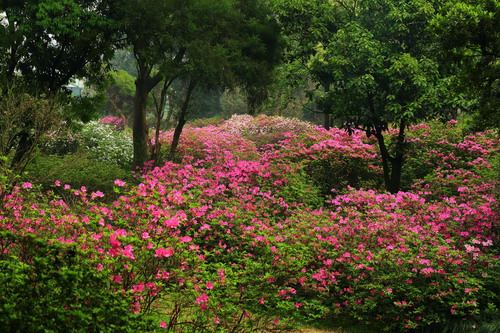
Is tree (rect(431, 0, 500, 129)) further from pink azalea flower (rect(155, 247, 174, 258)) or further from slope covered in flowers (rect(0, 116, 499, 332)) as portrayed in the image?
pink azalea flower (rect(155, 247, 174, 258))

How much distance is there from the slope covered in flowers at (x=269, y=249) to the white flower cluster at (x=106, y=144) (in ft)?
13.4

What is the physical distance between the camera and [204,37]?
41.1ft

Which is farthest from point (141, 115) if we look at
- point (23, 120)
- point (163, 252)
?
point (163, 252)

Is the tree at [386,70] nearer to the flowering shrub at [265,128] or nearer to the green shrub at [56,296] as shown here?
the flowering shrub at [265,128]

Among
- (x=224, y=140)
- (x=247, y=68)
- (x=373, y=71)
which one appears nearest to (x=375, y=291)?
(x=373, y=71)

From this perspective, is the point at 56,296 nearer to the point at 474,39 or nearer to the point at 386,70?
the point at 474,39

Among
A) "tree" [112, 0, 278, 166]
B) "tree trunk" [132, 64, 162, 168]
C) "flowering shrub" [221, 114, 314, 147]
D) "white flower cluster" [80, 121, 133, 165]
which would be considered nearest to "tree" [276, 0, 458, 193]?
"tree" [112, 0, 278, 166]

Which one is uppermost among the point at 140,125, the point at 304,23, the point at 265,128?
the point at 304,23

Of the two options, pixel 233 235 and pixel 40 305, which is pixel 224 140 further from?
pixel 40 305

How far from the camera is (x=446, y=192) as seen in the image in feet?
37.0

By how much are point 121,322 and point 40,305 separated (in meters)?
0.65

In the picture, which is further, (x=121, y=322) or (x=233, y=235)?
(x=233, y=235)

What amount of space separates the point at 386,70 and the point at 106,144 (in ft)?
33.0

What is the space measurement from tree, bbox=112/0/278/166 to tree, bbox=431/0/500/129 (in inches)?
246
